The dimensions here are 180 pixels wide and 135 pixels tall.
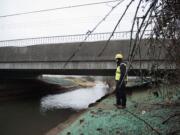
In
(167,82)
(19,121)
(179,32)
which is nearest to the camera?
(179,32)

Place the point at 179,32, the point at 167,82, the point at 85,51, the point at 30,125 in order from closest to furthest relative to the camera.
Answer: the point at 179,32
the point at 167,82
the point at 30,125
the point at 85,51

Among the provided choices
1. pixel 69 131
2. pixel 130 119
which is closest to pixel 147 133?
pixel 130 119

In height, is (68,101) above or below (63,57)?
below

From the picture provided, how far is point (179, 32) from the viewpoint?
3115 mm

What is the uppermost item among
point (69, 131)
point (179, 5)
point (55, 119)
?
point (179, 5)

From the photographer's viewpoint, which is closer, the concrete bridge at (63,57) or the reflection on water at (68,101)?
the concrete bridge at (63,57)

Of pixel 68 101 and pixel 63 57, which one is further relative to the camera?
pixel 68 101

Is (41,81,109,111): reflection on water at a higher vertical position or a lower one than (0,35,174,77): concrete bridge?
lower

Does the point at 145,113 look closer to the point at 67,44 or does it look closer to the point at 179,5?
the point at 179,5

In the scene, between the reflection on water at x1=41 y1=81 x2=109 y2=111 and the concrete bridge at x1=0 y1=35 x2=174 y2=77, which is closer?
the concrete bridge at x1=0 y1=35 x2=174 y2=77

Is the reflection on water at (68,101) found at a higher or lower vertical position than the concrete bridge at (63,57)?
lower

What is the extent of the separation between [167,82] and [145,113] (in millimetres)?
Answer: 2607

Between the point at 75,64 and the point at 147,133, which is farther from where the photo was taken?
the point at 75,64

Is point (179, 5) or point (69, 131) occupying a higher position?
point (179, 5)
